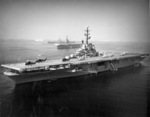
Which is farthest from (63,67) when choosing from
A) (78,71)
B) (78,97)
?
(78,97)

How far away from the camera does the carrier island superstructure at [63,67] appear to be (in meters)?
12.0

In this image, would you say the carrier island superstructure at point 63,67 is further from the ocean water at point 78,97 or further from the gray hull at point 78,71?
the ocean water at point 78,97

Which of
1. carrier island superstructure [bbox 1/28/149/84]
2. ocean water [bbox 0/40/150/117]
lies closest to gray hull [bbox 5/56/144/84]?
carrier island superstructure [bbox 1/28/149/84]

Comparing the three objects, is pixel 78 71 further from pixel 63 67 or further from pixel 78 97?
pixel 78 97

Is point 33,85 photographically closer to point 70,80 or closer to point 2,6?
point 70,80

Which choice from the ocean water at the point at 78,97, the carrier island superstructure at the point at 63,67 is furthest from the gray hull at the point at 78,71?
the ocean water at the point at 78,97

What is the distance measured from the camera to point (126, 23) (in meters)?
11.9

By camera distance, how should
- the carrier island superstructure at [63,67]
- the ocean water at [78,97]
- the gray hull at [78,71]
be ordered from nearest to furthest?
1. the ocean water at [78,97]
2. the carrier island superstructure at [63,67]
3. the gray hull at [78,71]

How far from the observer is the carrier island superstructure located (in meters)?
12.0

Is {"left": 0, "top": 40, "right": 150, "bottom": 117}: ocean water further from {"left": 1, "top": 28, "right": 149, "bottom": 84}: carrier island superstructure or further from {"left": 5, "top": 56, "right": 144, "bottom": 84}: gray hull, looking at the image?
{"left": 1, "top": 28, "right": 149, "bottom": 84}: carrier island superstructure

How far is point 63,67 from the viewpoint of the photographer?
13.2m

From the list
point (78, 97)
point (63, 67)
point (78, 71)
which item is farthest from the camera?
point (78, 71)

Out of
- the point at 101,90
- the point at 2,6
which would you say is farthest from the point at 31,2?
the point at 101,90

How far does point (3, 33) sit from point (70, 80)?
256 inches
